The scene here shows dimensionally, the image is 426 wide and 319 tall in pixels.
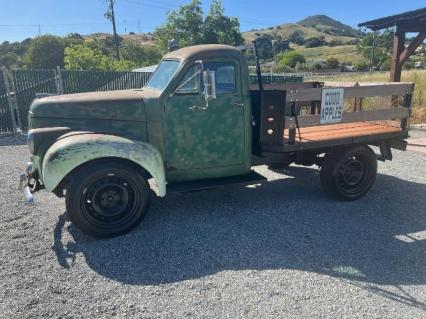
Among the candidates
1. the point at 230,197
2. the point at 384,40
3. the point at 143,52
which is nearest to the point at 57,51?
the point at 143,52

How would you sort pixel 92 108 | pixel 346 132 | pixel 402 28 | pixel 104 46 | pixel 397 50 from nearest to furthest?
1. pixel 92 108
2. pixel 346 132
3. pixel 402 28
4. pixel 397 50
5. pixel 104 46

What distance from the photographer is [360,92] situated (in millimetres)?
5234

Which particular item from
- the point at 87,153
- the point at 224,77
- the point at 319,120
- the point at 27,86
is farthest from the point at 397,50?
the point at 27,86

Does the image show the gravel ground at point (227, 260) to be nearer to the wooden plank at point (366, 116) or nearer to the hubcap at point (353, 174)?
the hubcap at point (353, 174)

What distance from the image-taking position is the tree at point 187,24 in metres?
32.8

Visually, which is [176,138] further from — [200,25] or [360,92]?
[200,25]

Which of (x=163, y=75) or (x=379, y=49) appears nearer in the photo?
(x=163, y=75)

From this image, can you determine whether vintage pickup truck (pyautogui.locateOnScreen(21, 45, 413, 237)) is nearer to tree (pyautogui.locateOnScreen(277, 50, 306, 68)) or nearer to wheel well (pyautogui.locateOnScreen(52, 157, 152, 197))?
wheel well (pyautogui.locateOnScreen(52, 157, 152, 197))

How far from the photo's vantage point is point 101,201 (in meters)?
4.31

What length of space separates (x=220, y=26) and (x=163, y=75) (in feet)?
98.0

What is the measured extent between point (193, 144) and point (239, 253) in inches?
59.4

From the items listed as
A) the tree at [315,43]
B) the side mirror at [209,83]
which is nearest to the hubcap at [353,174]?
the side mirror at [209,83]

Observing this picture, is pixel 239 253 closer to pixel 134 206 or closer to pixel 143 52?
pixel 134 206

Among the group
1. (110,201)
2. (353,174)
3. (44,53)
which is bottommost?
(353,174)
